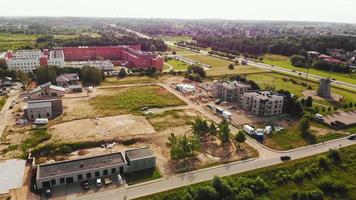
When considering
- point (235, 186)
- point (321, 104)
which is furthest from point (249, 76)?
point (235, 186)

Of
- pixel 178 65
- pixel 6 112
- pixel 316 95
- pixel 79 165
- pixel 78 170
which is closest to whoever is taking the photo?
pixel 78 170

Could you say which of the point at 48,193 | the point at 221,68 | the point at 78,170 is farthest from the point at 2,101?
the point at 221,68

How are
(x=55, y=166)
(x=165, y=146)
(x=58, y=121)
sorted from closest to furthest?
(x=55, y=166) → (x=165, y=146) → (x=58, y=121)

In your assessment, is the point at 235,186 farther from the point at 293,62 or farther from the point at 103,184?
the point at 293,62

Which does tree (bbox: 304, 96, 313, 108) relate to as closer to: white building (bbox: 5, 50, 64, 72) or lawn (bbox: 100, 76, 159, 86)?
lawn (bbox: 100, 76, 159, 86)

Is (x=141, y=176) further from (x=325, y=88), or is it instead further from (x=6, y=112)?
(x=325, y=88)

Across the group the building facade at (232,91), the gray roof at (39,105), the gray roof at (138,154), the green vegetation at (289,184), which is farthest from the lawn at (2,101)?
the building facade at (232,91)

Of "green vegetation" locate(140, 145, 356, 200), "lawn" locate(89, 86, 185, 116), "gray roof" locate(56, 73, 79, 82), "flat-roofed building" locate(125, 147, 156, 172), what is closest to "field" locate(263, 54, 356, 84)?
"lawn" locate(89, 86, 185, 116)
